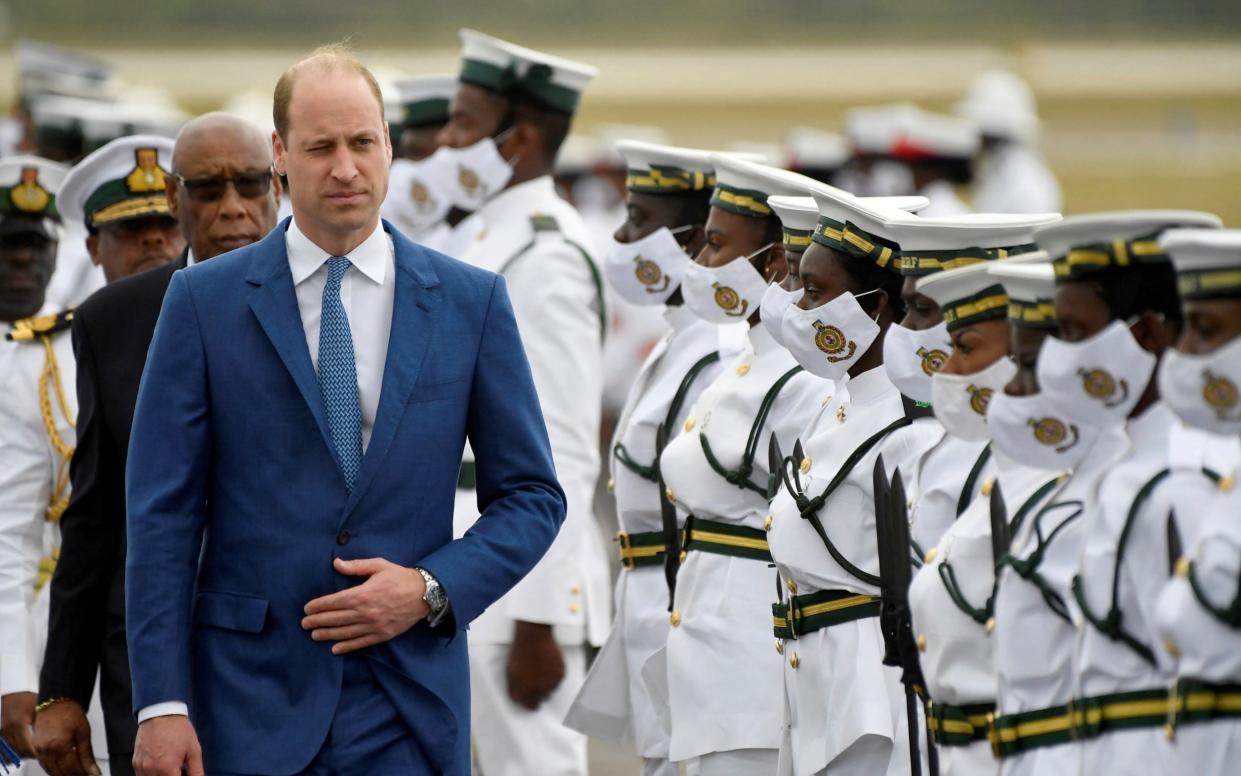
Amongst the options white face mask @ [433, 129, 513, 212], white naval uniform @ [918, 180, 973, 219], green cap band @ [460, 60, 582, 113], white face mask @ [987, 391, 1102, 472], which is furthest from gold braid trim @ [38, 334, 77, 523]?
white naval uniform @ [918, 180, 973, 219]

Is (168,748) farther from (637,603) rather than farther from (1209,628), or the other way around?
(637,603)

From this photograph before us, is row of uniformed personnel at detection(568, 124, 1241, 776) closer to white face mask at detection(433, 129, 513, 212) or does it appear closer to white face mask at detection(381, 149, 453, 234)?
white face mask at detection(433, 129, 513, 212)

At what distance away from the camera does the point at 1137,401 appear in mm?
4527

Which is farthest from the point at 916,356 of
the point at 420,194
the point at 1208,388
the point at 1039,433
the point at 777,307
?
the point at 420,194

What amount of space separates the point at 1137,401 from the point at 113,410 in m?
2.48

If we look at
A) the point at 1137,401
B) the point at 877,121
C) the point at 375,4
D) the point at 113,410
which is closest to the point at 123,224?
the point at 113,410

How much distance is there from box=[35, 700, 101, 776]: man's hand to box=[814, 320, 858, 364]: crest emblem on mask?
1.97 m

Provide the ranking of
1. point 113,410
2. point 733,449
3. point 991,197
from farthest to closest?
point 991,197
point 733,449
point 113,410

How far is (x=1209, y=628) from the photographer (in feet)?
13.5

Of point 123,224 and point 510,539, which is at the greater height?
point 123,224

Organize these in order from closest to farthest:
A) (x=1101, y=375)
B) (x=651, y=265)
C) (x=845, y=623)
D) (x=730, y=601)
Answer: (x=1101, y=375) < (x=845, y=623) < (x=730, y=601) < (x=651, y=265)

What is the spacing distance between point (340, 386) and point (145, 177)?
2.70 meters

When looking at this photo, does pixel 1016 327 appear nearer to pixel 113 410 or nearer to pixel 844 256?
pixel 844 256

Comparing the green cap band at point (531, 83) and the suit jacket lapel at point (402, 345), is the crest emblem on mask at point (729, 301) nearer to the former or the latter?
the suit jacket lapel at point (402, 345)
